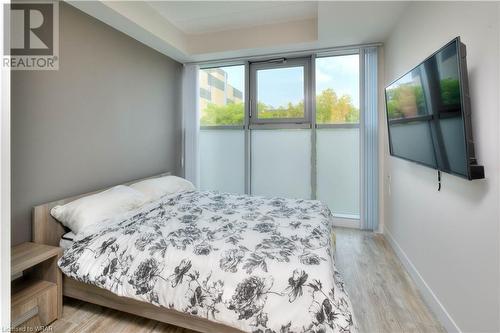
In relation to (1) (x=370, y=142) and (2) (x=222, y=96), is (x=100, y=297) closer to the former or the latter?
(2) (x=222, y=96)

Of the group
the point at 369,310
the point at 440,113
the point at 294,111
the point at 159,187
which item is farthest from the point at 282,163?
the point at 440,113

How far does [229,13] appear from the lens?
319 centimetres

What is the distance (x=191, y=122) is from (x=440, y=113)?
3.40m

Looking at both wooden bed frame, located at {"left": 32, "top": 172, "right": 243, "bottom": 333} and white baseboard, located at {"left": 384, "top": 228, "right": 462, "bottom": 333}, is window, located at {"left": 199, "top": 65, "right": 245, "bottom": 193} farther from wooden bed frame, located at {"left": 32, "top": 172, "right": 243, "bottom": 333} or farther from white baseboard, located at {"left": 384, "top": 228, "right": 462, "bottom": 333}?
white baseboard, located at {"left": 384, "top": 228, "right": 462, "bottom": 333}

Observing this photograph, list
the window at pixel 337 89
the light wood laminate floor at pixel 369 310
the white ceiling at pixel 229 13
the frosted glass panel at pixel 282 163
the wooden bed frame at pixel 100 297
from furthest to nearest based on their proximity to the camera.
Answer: the frosted glass panel at pixel 282 163, the window at pixel 337 89, the white ceiling at pixel 229 13, the light wood laminate floor at pixel 369 310, the wooden bed frame at pixel 100 297

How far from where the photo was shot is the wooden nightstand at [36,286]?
165 cm

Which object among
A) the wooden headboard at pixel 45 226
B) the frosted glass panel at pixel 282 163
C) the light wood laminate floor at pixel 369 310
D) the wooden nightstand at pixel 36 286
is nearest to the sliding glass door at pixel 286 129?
the frosted glass panel at pixel 282 163

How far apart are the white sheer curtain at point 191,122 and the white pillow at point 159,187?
2.79 ft

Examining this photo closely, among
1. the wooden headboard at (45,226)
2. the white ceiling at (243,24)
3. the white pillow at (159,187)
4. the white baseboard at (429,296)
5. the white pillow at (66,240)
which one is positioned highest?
the white ceiling at (243,24)

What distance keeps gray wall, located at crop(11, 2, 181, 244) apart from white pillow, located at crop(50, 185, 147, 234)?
0.84 feet

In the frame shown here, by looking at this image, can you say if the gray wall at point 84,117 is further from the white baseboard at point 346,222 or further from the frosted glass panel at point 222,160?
the white baseboard at point 346,222

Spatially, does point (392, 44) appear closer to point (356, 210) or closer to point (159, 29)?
point (356, 210)

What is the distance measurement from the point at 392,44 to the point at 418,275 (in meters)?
2.61

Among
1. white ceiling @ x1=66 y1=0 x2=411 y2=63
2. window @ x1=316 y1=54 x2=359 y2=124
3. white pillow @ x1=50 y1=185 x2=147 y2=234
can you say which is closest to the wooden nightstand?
white pillow @ x1=50 y1=185 x2=147 y2=234
